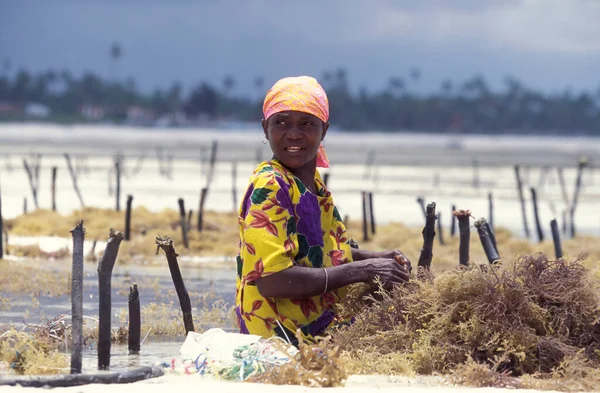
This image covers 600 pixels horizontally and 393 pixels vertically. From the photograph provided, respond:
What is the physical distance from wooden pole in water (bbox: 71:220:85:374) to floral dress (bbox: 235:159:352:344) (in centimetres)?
71

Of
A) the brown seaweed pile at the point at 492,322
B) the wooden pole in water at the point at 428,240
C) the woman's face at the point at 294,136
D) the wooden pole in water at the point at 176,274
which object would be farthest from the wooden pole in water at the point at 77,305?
the wooden pole in water at the point at 428,240

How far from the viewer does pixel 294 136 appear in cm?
457

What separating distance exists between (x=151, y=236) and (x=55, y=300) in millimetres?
4172

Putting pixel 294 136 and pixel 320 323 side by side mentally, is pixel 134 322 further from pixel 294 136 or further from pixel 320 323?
pixel 294 136

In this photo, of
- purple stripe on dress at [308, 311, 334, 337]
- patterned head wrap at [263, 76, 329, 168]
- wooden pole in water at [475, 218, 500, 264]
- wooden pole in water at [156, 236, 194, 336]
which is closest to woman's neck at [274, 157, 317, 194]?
patterned head wrap at [263, 76, 329, 168]

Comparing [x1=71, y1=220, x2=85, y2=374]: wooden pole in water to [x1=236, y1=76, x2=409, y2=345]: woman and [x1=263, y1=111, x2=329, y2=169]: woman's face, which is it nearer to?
[x1=236, y1=76, x2=409, y2=345]: woman

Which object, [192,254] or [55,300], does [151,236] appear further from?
[55,300]

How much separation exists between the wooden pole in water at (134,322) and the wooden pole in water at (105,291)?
1.50ft

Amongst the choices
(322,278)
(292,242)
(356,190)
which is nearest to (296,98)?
(292,242)

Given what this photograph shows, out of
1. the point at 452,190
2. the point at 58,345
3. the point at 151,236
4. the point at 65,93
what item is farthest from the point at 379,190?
the point at 65,93

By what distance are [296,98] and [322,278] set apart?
2.66 ft

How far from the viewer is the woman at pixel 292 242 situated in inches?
173

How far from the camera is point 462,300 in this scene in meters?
4.51

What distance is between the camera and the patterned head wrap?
15.0 ft
